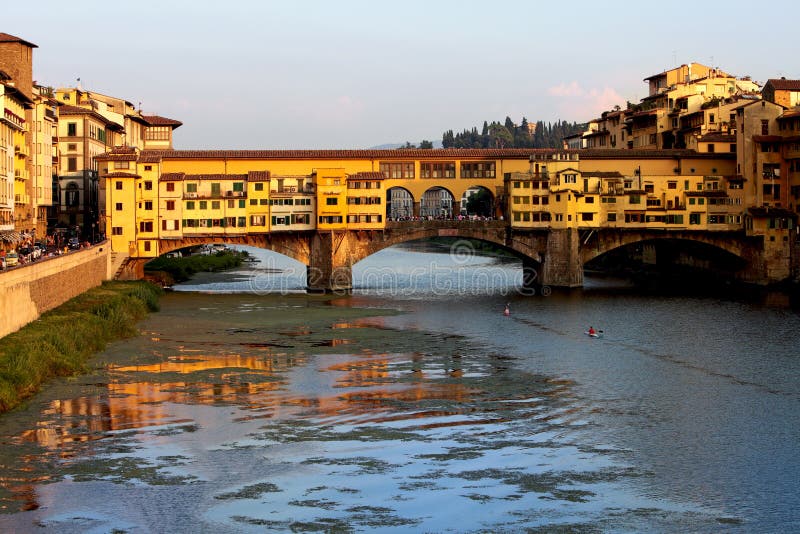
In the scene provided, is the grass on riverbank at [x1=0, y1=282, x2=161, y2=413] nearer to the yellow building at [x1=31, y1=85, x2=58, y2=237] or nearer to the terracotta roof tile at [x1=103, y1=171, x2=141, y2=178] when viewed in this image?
the terracotta roof tile at [x1=103, y1=171, x2=141, y2=178]

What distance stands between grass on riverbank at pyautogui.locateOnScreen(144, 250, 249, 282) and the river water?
28.3 metres

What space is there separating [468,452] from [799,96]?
185 feet

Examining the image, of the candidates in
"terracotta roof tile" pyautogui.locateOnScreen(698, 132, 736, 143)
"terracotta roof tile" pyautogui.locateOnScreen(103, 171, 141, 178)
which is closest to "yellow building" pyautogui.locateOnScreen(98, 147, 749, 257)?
"terracotta roof tile" pyautogui.locateOnScreen(103, 171, 141, 178)

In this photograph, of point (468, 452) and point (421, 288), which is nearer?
point (468, 452)

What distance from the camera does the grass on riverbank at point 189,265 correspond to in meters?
78.4

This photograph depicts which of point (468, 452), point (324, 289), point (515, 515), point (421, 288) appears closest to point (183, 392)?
point (468, 452)

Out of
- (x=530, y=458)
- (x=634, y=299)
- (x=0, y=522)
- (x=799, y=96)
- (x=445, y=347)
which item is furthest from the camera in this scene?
(x=799, y=96)

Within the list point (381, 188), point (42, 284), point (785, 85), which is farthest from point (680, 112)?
point (42, 284)

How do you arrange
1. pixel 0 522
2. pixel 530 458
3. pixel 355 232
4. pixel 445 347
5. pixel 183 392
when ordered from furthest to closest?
1. pixel 355 232
2. pixel 445 347
3. pixel 183 392
4. pixel 530 458
5. pixel 0 522

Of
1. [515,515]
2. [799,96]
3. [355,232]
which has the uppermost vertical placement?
[799,96]

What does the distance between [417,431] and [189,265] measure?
197 ft

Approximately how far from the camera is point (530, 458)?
25.2 meters

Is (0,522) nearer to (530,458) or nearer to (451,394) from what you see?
(530,458)

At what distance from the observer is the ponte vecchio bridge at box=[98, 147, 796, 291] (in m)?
64.0
